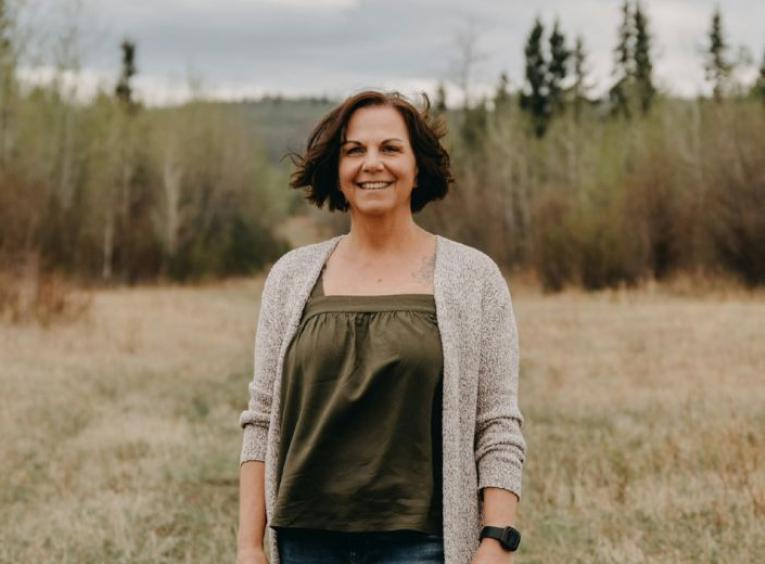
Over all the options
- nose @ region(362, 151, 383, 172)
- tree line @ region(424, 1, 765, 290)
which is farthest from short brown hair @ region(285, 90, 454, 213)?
tree line @ region(424, 1, 765, 290)

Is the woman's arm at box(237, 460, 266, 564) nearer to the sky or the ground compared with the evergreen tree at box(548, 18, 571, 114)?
nearer to the ground

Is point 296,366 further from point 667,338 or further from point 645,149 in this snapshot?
point 645,149

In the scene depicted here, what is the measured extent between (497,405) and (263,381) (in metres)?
0.59

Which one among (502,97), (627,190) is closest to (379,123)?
(627,190)

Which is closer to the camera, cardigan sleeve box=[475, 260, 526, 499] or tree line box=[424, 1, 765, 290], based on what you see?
cardigan sleeve box=[475, 260, 526, 499]

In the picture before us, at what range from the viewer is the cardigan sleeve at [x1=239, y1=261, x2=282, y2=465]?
244cm

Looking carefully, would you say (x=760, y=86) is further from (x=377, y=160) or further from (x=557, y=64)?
(x=377, y=160)

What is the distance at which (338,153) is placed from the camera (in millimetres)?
2549

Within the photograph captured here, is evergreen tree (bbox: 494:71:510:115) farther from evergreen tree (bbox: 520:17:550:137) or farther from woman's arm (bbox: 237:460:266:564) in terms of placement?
woman's arm (bbox: 237:460:266:564)

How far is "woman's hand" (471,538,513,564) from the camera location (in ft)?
7.36

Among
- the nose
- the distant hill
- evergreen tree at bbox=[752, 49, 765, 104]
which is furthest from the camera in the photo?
the distant hill

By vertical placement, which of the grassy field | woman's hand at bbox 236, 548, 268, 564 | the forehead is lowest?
the grassy field

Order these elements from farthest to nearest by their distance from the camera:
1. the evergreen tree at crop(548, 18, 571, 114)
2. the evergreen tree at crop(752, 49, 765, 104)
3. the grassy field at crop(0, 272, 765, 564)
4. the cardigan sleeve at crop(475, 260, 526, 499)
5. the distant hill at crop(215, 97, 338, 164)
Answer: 1. the distant hill at crop(215, 97, 338, 164)
2. the evergreen tree at crop(548, 18, 571, 114)
3. the evergreen tree at crop(752, 49, 765, 104)
4. the grassy field at crop(0, 272, 765, 564)
5. the cardigan sleeve at crop(475, 260, 526, 499)

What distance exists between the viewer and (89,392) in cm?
1109
